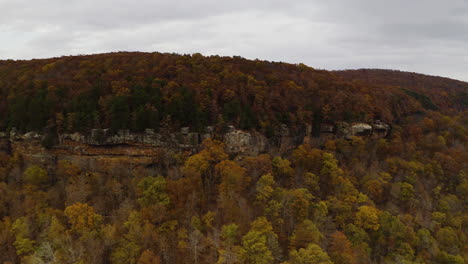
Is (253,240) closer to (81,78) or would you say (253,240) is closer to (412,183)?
(412,183)

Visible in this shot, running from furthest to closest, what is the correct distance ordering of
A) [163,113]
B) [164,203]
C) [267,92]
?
[267,92]
[163,113]
[164,203]

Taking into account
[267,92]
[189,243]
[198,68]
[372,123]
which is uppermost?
[198,68]

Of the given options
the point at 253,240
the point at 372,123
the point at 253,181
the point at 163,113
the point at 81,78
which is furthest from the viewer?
the point at 372,123

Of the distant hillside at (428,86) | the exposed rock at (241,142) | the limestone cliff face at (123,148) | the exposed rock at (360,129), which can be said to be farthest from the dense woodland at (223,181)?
the distant hillside at (428,86)

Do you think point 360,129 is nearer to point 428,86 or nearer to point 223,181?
point 223,181

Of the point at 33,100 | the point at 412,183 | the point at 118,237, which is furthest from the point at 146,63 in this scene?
the point at 412,183

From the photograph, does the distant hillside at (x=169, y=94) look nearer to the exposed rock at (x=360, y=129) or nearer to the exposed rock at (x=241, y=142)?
the exposed rock at (x=360, y=129)
